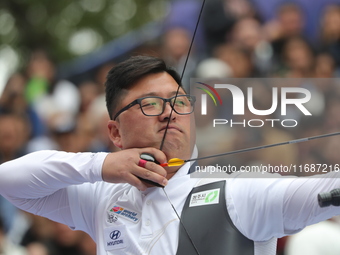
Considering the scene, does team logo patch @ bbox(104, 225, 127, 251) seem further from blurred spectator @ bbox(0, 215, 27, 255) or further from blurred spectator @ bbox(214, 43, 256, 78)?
blurred spectator @ bbox(0, 215, 27, 255)

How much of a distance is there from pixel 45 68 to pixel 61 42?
8741mm

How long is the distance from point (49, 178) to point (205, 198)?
2.27 ft

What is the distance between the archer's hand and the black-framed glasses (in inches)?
6.3

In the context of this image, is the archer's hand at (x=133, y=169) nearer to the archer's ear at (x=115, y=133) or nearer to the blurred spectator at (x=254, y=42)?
the archer's ear at (x=115, y=133)

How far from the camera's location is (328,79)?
6.74 feet

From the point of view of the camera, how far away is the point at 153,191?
2547mm

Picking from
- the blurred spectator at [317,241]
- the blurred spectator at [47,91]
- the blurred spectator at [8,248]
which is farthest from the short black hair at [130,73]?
the blurred spectator at [47,91]

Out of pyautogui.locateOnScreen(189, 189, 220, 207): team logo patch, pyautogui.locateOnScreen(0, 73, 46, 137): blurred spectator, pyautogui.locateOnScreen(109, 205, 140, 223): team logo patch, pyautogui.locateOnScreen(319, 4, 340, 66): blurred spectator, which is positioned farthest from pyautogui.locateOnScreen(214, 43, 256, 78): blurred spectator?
pyautogui.locateOnScreen(0, 73, 46, 137): blurred spectator

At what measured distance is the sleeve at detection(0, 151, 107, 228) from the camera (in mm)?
2588

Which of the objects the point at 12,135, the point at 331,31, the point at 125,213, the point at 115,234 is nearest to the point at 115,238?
the point at 115,234

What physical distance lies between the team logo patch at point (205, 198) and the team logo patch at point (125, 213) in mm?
263

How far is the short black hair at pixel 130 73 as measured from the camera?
104 inches

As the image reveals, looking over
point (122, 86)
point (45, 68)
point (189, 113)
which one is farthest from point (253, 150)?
point (45, 68)

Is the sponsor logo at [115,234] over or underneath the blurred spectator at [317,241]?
over
